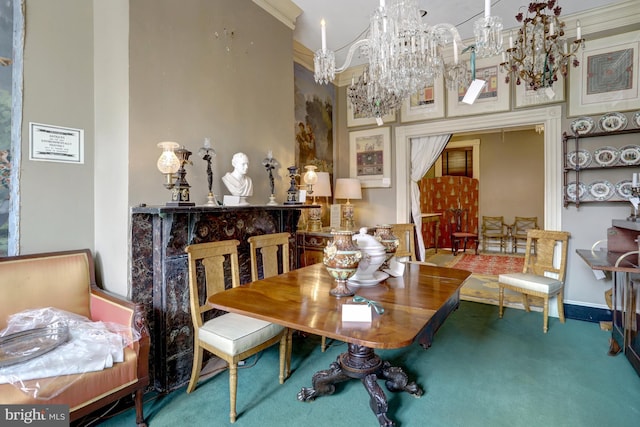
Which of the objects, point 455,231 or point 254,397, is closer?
point 254,397

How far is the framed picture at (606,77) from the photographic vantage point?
10.5 ft

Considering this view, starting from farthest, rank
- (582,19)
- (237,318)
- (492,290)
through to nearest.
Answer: (492,290), (582,19), (237,318)

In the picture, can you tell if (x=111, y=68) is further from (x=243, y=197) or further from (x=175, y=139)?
(x=243, y=197)

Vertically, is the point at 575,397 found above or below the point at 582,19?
below

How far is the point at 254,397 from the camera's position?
2.08m

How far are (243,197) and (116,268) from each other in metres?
1.03

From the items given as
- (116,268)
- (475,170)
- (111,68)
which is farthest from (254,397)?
(475,170)

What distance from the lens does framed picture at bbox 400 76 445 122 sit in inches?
166

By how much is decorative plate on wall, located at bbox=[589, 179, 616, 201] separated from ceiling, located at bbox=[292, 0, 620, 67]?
1873 millimetres

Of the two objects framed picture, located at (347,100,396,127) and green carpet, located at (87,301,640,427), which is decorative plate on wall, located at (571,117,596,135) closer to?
green carpet, located at (87,301,640,427)

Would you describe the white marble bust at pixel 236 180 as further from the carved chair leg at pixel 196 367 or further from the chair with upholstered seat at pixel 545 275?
the chair with upholstered seat at pixel 545 275

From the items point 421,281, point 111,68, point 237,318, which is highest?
point 111,68

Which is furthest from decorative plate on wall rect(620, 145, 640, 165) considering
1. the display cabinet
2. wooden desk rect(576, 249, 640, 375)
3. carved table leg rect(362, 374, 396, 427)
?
carved table leg rect(362, 374, 396, 427)

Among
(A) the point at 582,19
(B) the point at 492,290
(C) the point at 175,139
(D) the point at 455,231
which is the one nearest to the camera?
(C) the point at 175,139
